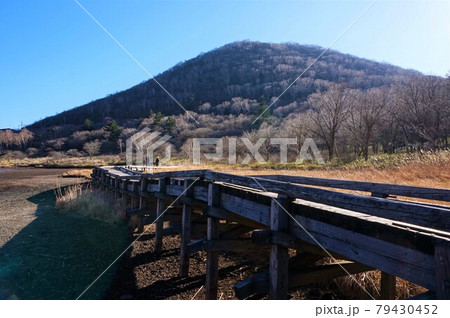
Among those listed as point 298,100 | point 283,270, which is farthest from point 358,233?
point 298,100

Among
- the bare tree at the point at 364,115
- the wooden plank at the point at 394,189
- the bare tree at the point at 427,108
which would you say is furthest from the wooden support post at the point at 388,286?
the bare tree at the point at 427,108

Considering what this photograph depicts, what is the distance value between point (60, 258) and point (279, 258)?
264 inches

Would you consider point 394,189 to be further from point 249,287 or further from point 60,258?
point 60,258

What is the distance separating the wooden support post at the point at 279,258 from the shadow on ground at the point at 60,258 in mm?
3911

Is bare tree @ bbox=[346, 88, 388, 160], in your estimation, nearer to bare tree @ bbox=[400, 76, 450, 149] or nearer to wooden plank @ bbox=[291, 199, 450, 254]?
bare tree @ bbox=[400, 76, 450, 149]

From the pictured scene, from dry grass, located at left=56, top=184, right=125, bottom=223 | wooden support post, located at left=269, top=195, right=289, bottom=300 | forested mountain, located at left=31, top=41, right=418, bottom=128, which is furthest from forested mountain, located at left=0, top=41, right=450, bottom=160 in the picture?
wooden support post, located at left=269, top=195, right=289, bottom=300

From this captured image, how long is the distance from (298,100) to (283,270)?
124888 millimetres

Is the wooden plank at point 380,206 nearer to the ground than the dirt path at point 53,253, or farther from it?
farther from it

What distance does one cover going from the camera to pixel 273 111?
10062 centimetres

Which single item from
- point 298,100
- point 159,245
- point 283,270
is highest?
point 298,100

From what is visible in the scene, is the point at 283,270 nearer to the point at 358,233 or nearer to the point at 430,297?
the point at 358,233

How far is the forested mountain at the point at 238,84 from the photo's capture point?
139 meters

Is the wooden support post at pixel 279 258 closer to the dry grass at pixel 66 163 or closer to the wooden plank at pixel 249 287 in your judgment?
the wooden plank at pixel 249 287
